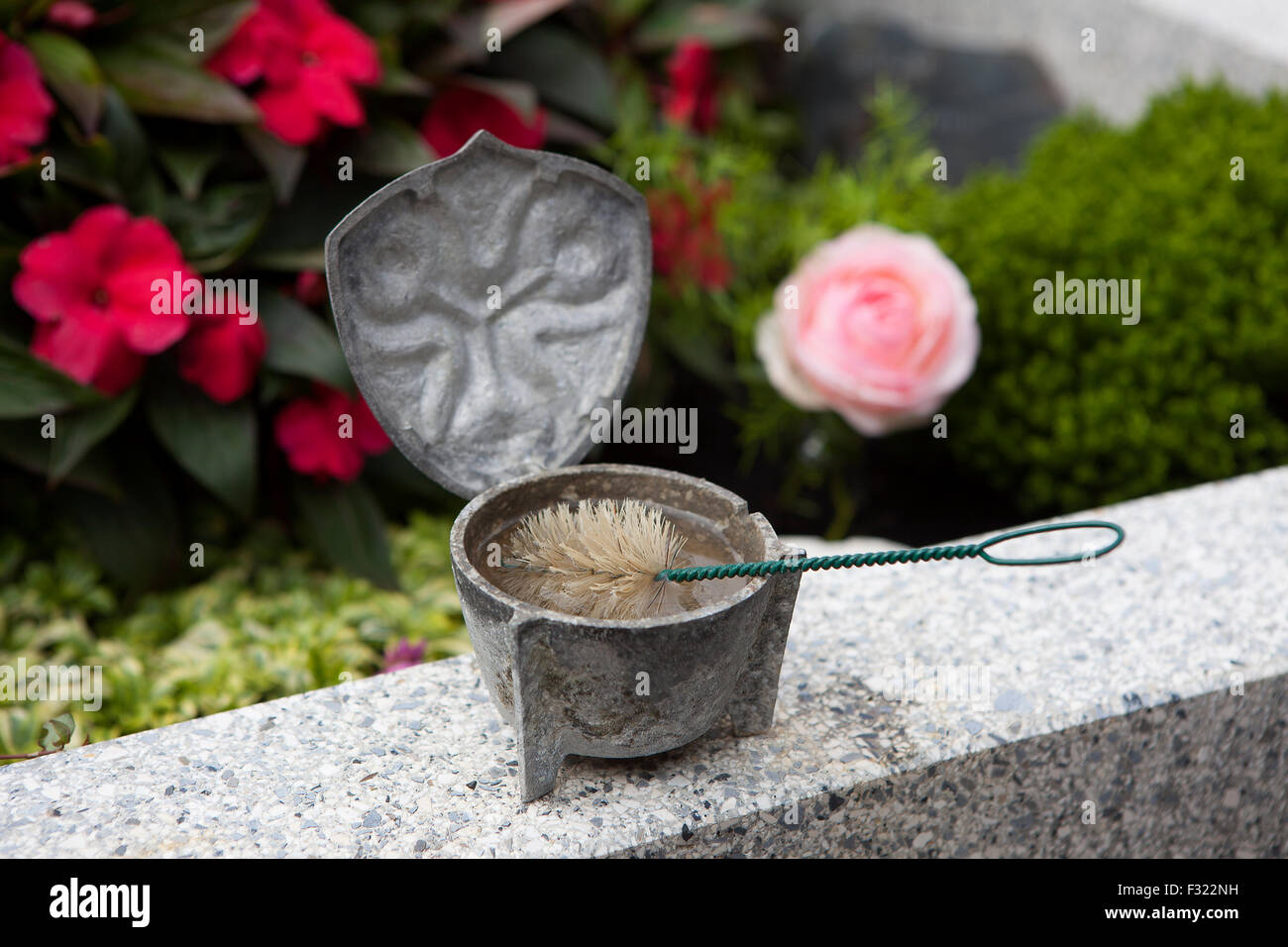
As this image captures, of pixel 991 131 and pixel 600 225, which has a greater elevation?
pixel 991 131

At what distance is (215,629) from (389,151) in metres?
0.92

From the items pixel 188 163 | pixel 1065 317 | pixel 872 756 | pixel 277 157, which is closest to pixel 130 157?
pixel 188 163

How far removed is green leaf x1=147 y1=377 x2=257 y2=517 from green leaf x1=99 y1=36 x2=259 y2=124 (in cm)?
45

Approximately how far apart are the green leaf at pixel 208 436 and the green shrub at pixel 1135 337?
1.42 metres

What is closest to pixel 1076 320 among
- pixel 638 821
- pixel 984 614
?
pixel 984 614

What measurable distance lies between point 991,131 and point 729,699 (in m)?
3.03

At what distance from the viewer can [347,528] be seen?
6.36 ft

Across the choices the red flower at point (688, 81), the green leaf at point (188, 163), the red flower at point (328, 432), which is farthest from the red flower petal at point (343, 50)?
→ the red flower at point (688, 81)

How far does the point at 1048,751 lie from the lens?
1295 mm

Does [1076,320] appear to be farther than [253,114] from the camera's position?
Yes

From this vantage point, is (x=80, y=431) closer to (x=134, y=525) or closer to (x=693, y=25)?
(x=134, y=525)

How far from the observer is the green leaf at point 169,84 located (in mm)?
1815

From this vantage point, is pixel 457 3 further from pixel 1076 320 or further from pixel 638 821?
pixel 638 821

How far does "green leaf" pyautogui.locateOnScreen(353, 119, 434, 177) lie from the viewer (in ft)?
6.58
